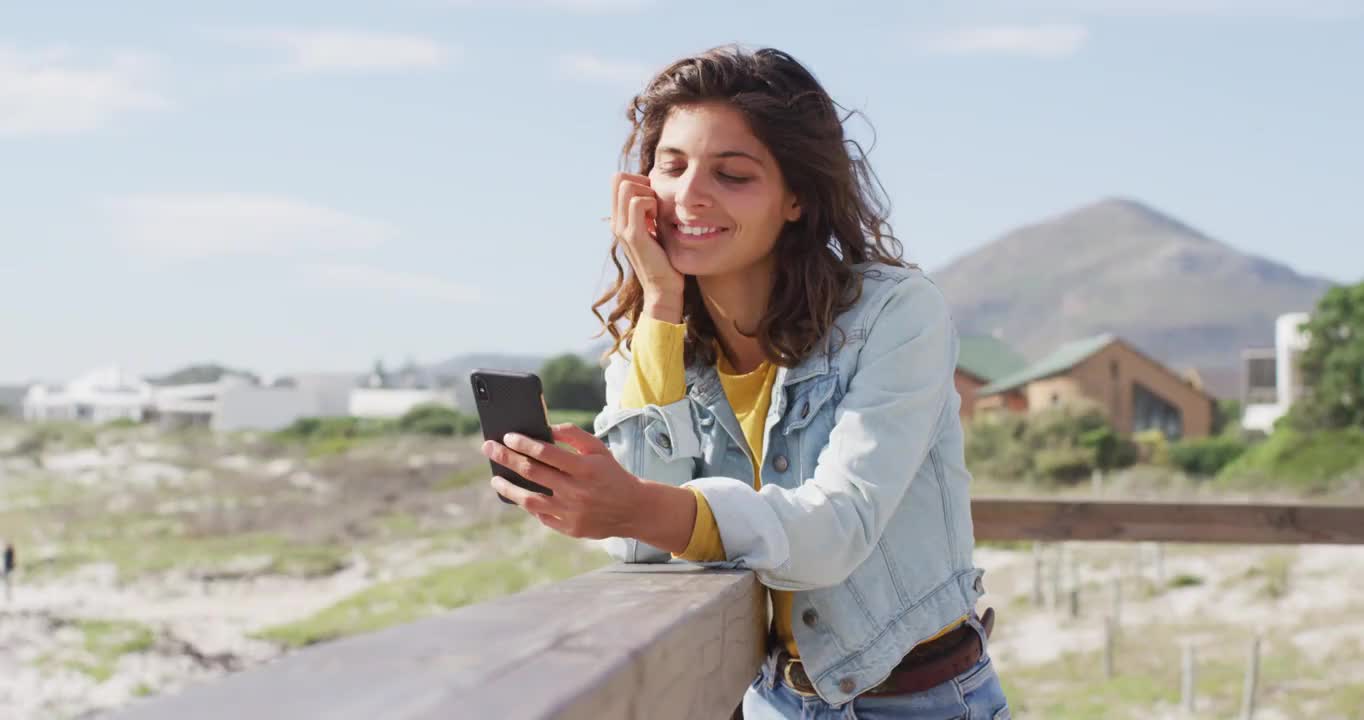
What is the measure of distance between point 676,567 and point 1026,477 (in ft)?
79.5

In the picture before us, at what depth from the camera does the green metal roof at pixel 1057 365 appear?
35469 millimetres

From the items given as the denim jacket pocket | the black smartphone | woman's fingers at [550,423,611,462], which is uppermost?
the black smartphone

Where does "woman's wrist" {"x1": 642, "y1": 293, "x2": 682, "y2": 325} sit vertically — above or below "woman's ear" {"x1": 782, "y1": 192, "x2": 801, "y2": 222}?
below

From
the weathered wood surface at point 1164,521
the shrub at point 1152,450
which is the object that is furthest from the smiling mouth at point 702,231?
the shrub at point 1152,450

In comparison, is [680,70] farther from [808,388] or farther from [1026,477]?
[1026,477]

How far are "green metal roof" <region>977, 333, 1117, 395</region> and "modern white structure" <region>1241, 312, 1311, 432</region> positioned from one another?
5.74 m

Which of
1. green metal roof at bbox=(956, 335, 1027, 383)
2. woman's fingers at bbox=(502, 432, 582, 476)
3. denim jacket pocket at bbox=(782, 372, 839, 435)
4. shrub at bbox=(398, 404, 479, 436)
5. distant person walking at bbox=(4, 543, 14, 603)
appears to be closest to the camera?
woman's fingers at bbox=(502, 432, 582, 476)

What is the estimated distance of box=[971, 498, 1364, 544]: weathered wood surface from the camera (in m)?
3.34

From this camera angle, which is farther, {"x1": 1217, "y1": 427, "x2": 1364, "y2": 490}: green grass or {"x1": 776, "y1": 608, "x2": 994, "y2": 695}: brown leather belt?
{"x1": 1217, "y1": 427, "x2": 1364, "y2": 490}: green grass

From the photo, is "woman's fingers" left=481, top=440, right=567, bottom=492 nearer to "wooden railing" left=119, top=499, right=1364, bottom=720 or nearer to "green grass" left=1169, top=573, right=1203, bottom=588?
"wooden railing" left=119, top=499, right=1364, bottom=720

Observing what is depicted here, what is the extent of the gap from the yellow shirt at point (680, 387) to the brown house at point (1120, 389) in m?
34.4

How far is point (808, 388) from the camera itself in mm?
1453

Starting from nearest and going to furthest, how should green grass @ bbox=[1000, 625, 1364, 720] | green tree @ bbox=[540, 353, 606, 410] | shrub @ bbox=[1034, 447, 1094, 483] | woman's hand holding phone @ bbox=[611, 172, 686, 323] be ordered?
1. woman's hand holding phone @ bbox=[611, 172, 686, 323]
2. green grass @ bbox=[1000, 625, 1364, 720]
3. shrub @ bbox=[1034, 447, 1094, 483]
4. green tree @ bbox=[540, 353, 606, 410]

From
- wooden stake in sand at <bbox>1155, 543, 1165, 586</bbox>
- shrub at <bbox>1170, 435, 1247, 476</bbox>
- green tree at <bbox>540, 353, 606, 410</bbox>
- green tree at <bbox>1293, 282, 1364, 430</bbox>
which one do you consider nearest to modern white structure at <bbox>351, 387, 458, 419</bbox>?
green tree at <bbox>540, 353, 606, 410</bbox>
